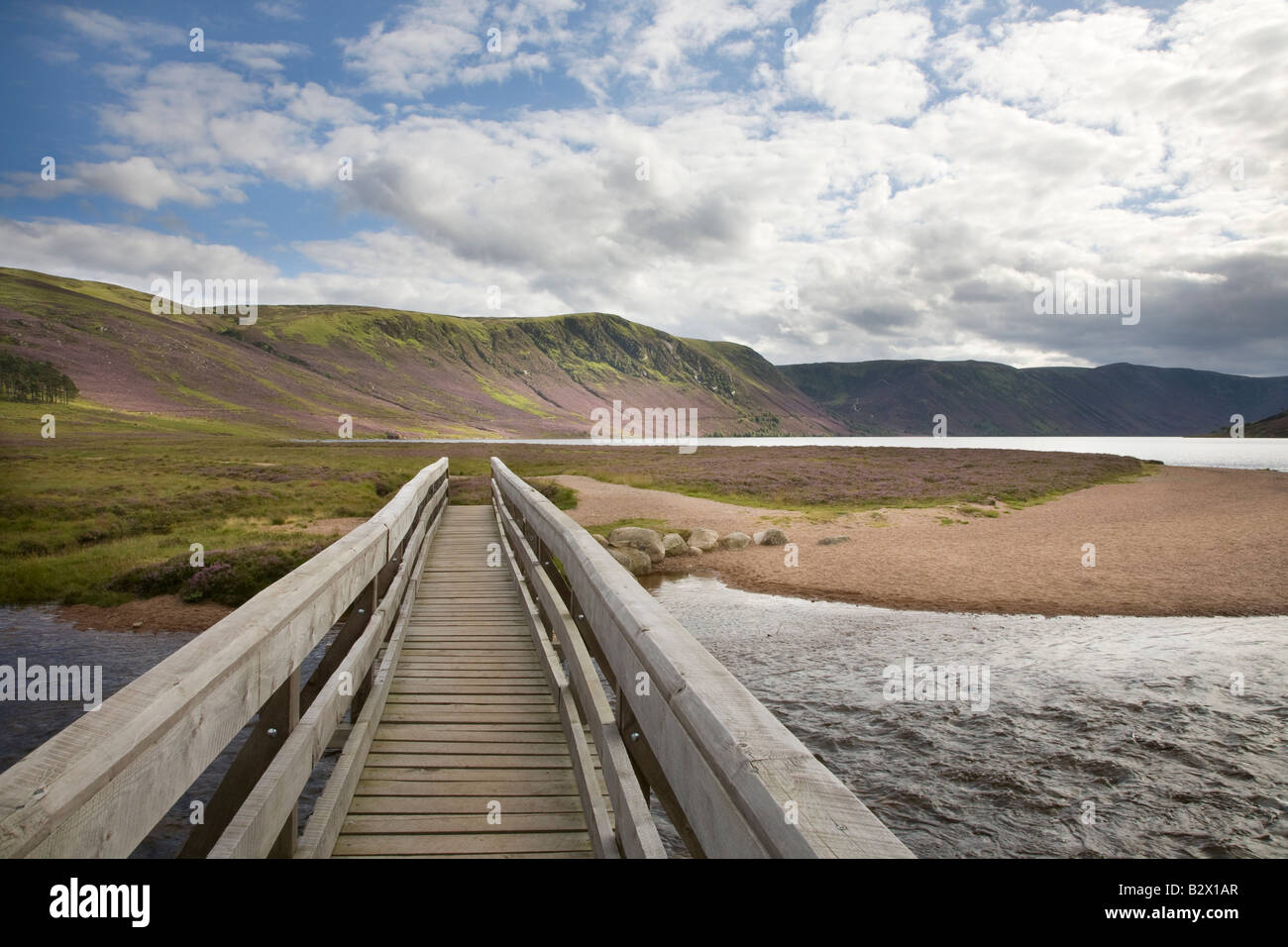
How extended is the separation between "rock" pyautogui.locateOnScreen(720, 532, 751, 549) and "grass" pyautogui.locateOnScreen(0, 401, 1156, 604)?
6.93 ft

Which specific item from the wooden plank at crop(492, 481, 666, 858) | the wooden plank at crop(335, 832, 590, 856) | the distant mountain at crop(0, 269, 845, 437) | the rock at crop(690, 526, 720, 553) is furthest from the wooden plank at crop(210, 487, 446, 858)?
the distant mountain at crop(0, 269, 845, 437)

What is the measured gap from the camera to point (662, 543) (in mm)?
20406

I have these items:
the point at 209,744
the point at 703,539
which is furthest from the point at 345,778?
the point at 703,539

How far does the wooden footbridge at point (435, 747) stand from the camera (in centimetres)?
138

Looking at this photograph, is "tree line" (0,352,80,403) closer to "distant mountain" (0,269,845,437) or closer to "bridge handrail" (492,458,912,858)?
"distant mountain" (0,269,845,437)

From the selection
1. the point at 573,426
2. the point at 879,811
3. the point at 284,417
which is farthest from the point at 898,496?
the point at 573,426

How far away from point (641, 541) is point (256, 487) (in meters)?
19.0

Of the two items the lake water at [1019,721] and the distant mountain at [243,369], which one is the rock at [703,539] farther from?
the distant mountain at [243,369]

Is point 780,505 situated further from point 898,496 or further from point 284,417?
point 284,417
